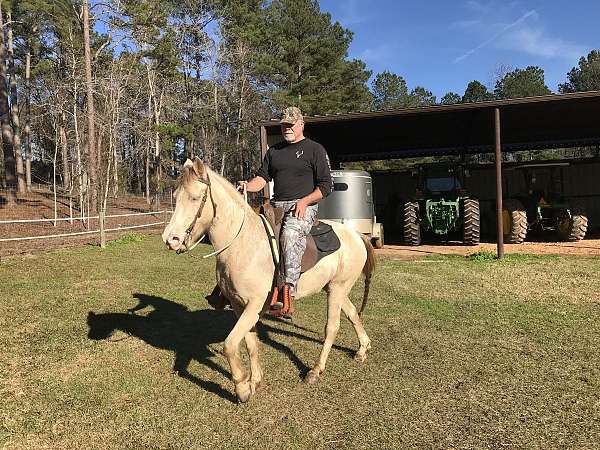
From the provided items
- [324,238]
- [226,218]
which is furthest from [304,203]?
[226,218]

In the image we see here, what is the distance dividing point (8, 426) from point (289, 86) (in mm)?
32905

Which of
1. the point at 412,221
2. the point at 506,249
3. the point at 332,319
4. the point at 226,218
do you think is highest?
the point at 226,218

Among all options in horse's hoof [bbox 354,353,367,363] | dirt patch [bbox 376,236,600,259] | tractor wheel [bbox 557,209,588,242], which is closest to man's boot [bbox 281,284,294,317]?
horse's hoof [bbox 354,353,367,363]

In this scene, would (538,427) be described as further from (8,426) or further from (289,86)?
(289,86)

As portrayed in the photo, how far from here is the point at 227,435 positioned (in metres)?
3.27

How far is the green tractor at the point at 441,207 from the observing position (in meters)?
14.0

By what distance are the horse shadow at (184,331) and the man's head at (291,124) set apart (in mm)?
2368

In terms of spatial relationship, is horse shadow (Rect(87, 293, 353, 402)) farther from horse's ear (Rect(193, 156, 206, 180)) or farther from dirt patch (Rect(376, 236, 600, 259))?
dirt patch (Rect(376, 236, 600, 259))

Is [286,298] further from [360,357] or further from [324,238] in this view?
[360,357]

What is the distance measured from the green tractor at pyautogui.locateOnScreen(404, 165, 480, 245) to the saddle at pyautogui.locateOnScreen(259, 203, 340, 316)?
10.8 m

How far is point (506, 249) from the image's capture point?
13.6 meters

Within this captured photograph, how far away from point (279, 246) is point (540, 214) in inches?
581

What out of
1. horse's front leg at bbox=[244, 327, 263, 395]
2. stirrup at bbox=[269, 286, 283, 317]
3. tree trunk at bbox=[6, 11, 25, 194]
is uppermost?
tree trunk at bbox=[6, 11, 25, 194]

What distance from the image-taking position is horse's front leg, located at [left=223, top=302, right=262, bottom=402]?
349cm
